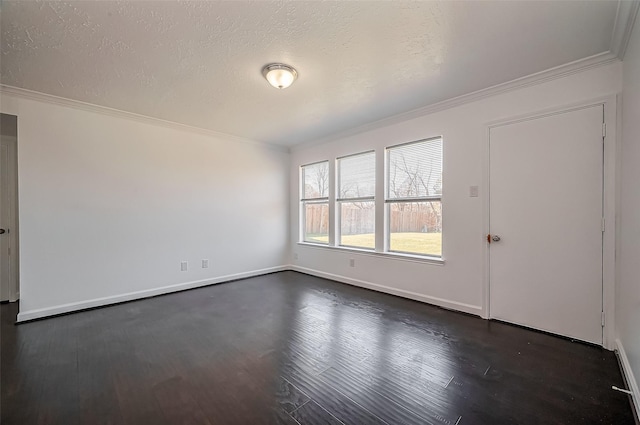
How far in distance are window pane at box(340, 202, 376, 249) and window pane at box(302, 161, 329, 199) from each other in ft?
1.80

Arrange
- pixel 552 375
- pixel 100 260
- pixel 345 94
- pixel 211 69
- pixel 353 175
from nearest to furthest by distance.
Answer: pixel 552 375
pixel 211 69
pixel 345 94
pixel 100 260
pixel 353 175

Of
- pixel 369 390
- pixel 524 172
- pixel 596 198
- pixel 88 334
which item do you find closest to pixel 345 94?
pixel 524 172

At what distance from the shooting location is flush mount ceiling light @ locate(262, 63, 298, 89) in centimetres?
248

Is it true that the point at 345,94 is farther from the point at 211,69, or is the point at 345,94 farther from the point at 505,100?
the point at 505,100

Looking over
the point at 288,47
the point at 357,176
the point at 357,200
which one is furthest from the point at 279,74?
the point at 357,200

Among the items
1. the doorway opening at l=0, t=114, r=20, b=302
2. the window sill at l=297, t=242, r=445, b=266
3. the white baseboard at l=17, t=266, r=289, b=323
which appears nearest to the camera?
the white baseboard at l=17, t=266, r=289, b=323

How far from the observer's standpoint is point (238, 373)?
205 centimetres

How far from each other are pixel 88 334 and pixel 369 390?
285 centimetres

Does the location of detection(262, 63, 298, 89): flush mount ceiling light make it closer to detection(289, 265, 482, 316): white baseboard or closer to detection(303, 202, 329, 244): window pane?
detection(303, 202, 329, 244): window pane

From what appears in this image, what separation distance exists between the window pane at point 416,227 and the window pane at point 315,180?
4.87 ft

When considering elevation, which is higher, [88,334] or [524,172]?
[524,172]

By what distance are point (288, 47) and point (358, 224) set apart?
2975 mm

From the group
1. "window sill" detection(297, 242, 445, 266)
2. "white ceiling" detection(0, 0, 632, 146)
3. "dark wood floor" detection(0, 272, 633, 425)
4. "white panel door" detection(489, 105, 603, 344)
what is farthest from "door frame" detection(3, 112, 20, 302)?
"white panel door" detection(489, 105, 603, 344)

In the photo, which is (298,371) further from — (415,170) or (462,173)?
(415,170)
